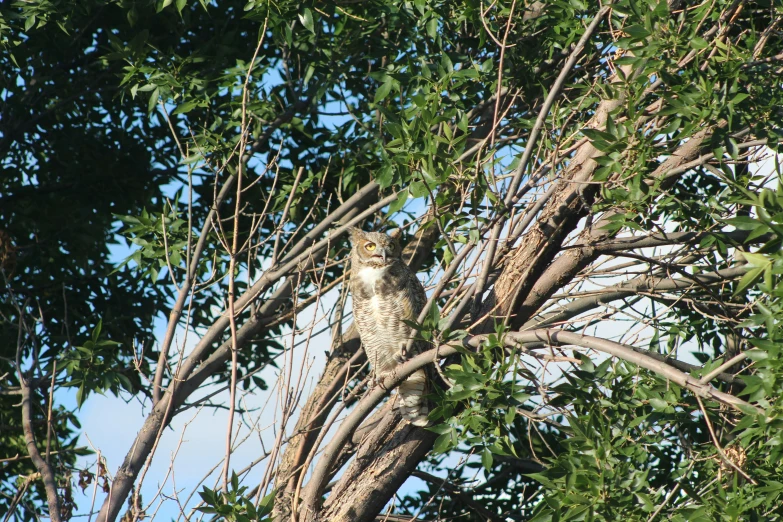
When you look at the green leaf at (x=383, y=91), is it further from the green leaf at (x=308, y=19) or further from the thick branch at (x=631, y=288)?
the thick branch at (x=631, y=288)

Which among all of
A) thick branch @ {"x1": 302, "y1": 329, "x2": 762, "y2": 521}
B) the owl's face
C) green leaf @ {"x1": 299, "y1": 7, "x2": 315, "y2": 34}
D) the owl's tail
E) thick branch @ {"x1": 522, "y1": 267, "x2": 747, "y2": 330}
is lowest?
thick branch @ {"x1": 302, "y1": 329, "x2": 762, "y2": 521}

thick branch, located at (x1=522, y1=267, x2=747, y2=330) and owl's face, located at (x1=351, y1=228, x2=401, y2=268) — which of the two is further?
owl's face, located at (x1=351, y1=228, x2=401, y2=268)

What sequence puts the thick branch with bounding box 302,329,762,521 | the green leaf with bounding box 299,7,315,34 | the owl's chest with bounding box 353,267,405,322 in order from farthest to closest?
1. the owl's chest with bounding box 353,267,405,322
2. the green leaf with bounding box 299,7,315,34
3. the thick branch with bounding box 302,329,762,521

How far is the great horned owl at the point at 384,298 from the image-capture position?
184 inches

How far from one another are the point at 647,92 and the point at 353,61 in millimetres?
2273

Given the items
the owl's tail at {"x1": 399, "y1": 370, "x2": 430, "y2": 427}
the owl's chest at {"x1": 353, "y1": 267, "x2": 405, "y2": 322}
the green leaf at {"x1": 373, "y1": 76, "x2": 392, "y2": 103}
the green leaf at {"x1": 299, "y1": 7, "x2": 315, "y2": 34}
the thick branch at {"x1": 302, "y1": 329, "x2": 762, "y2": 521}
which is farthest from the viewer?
the owl's chest at {"x1": 353, "y1": 267, "x2": 405, "y2": 322}

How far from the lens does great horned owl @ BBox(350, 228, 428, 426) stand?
4684mm

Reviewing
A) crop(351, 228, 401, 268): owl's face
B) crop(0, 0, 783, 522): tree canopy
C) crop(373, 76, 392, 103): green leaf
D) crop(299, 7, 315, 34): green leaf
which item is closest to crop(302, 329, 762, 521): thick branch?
crop(0, 0, 783, 522): tree canopy

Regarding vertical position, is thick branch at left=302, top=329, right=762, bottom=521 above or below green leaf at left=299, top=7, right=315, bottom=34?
below

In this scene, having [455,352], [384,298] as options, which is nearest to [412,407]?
[455,352]

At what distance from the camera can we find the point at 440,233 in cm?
412

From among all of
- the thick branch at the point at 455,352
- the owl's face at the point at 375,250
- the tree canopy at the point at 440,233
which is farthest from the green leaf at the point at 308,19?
the thick branch at the point at 455,352

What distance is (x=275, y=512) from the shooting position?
4.10 m

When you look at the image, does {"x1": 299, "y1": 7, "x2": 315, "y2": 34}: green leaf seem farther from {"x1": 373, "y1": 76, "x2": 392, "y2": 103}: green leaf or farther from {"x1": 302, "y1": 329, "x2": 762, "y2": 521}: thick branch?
{"x1": 302, "y1": 329, "x2": 762, "y2": 521}: thick branch
